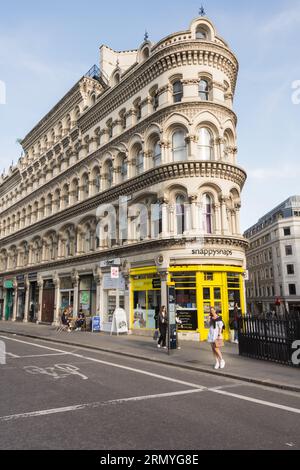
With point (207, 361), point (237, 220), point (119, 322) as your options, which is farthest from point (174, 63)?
point (207, 361)

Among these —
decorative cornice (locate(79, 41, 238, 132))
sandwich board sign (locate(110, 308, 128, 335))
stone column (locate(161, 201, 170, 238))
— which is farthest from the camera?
sandwich board sign (locate(110, 308, 128, 335))

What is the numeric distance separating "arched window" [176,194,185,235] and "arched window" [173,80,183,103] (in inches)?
251

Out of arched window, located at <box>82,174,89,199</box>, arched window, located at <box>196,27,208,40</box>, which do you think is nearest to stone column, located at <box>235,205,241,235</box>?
arched window, located at <box>196,27,208,40</box>

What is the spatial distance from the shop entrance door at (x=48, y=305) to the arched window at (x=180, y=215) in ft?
54.4

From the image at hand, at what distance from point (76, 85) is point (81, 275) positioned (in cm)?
1764

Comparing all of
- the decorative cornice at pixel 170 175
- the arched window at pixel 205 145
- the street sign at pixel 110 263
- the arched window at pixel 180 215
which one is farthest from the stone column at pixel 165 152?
the street sign at pixel 110 263

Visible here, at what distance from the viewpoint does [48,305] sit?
32.6 meters

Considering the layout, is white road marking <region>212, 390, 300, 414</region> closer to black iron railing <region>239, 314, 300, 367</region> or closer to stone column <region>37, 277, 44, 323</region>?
black iron railing <region>239, 314, 300, 367</region>

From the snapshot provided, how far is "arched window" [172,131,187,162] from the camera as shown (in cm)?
2122

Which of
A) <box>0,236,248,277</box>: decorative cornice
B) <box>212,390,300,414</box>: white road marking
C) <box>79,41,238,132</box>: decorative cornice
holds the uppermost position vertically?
<box>79,41,238,132</box>: decorative cornice

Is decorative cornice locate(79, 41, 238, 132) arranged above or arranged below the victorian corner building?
above

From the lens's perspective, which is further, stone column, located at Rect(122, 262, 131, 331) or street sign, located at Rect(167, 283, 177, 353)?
stone column, located at Rect(122, 262, 131, 331)

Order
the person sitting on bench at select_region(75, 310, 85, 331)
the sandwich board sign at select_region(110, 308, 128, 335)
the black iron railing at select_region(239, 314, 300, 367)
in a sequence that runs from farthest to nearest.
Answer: the person sitting on bench at select_region(75, 310, 85, 331)
the sandwich board sign at select_region(110, 308, 128, 335)
the black iron railing at select_region(239, 314, 300, 367)
